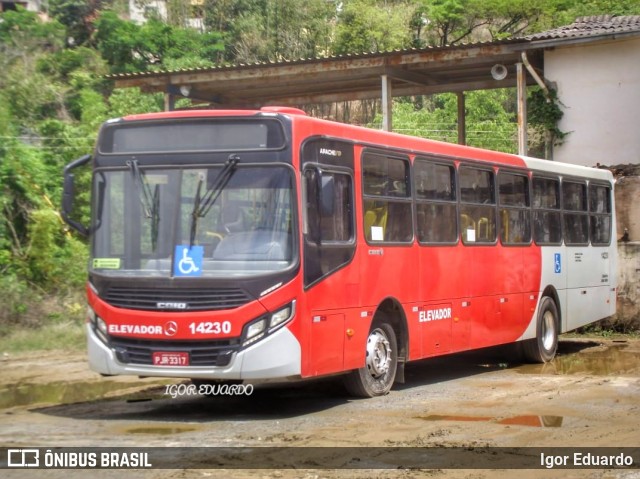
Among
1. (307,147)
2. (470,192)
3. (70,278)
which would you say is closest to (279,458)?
(307,147)

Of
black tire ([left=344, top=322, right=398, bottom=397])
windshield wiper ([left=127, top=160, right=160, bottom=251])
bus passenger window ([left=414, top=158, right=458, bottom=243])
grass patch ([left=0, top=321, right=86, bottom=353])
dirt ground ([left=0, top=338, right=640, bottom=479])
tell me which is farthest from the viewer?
grass patch ([left=0, top=321, right=86, bottom=353])

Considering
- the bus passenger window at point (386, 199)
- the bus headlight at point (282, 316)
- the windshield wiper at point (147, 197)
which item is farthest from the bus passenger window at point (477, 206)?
the windshield wiper at point (147, 197)

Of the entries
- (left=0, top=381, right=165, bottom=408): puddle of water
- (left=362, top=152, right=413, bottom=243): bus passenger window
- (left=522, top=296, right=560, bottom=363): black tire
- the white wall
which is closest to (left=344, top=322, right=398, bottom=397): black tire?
(left=362, top=152, right=413, bottom=243): bus passenger window

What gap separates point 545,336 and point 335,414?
6.74 m

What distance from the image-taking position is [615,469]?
7598 mm

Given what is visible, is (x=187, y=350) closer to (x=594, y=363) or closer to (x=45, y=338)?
(x=45, y=338)

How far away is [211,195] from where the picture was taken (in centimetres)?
988

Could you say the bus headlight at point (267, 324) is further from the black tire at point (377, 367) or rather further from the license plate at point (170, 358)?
the black tire at point (377, 367)

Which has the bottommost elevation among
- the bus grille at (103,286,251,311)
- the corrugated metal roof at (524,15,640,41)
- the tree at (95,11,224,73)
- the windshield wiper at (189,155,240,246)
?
the bus grille at (103,286,251,311)

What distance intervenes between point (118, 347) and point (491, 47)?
14.0 meters

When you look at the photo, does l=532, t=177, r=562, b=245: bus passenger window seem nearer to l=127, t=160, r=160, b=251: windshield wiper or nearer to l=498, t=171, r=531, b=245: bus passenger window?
l=498, t=171, r=531, b=245: bus passenger window

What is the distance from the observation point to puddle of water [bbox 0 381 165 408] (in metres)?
11.6

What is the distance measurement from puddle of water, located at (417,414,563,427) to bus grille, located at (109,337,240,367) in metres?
2.02

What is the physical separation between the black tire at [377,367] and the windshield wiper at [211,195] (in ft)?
8.32
